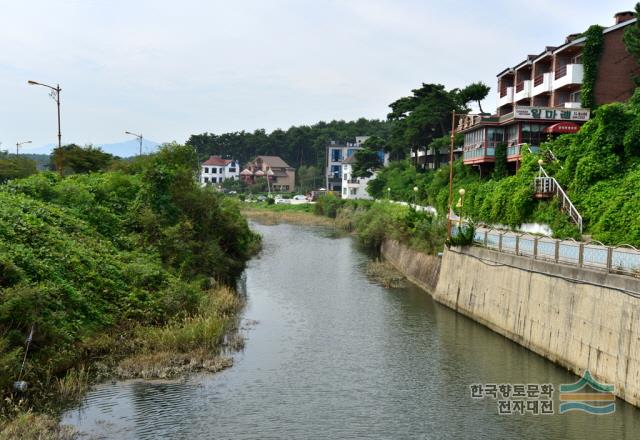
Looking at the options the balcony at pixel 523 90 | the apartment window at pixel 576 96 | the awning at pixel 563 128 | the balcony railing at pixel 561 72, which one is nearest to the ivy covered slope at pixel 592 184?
the awning at pixel 563 128

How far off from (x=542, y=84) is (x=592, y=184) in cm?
2112

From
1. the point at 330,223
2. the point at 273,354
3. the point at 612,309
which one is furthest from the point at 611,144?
the point at 330,223

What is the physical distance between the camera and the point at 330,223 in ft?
290

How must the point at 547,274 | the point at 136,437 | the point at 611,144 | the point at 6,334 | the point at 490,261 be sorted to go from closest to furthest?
the point at 136,437
the point at 6,334
the point at 547,274
the point at 490,261
the point at 611,144

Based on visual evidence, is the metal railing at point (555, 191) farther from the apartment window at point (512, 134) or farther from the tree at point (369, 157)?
the tree at point (369, 157)

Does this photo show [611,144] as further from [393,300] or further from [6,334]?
[6,334]

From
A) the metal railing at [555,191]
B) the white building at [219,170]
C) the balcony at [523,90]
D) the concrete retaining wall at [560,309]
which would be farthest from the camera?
the white building at [219,170]

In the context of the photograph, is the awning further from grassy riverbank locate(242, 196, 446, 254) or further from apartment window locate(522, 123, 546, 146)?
grassy riverbank locate(242, 196, 446, 254)

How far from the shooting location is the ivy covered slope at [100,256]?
18047 millimetres

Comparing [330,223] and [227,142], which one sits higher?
[227,142]

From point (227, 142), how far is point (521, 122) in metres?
129

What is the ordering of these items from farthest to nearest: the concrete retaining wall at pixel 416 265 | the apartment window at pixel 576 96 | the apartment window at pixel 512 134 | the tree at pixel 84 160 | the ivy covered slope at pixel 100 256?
the tree at pixel 84 160, the apartment window at pixel 576 96, the apartment window at pixel 512 134, the concrete retaining wall at pixel 416 265, the ivy covered slope at pixel 100 256

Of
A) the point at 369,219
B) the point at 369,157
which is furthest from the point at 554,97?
the point at 369,157

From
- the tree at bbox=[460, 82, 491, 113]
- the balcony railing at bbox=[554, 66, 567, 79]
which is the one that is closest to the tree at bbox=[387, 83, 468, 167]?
the tree at bbox=[460, 82, 491, 113]
